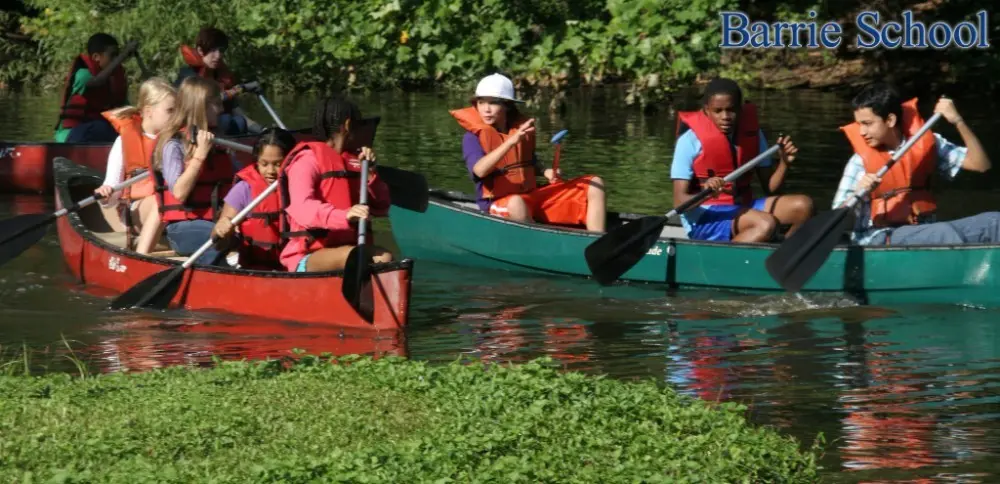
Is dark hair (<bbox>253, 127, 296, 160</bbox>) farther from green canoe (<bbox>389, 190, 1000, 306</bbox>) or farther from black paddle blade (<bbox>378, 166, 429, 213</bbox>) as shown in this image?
green canoe (<bbox>389, 190, 1000, 306</bbox>)

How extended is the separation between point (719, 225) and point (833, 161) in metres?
6.12

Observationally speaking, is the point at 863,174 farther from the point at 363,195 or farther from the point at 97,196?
the point at 97,196

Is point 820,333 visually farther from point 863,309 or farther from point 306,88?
point 306,88

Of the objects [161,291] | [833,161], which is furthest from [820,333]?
[833,161]

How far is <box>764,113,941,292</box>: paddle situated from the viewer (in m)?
9.22

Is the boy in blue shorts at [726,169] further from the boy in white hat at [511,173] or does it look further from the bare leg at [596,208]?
the boy in white hat at [511,173]

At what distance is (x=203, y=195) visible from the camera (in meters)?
9.74

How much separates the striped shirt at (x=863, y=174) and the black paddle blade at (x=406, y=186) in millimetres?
2330

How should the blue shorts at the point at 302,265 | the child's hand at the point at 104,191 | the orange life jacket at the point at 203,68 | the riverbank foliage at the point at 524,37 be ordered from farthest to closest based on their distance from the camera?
1. the riverbank foliage at the point at 524,37
2. the orange life jacket at the point at 203,68
3. the child's hand at the point at 104,191
4. the blue shorts at the point at 302,265

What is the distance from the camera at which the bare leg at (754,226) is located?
32.1 ft

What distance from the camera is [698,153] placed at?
9859 mm

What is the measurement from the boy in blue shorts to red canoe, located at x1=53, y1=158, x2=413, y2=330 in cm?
212

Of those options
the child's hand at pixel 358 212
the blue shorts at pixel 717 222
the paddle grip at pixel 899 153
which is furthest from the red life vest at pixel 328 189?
the paddle grip at pixel 899 153

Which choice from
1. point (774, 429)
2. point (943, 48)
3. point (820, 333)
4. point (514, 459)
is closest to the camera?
point (514, 459)
